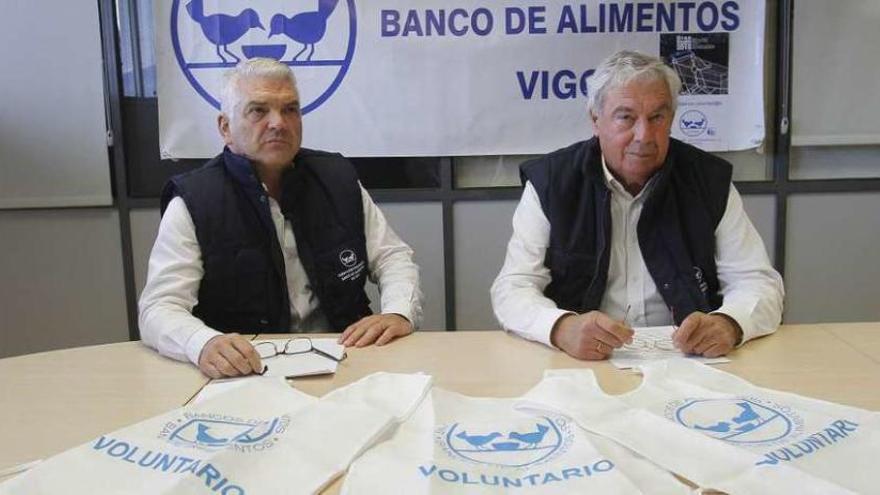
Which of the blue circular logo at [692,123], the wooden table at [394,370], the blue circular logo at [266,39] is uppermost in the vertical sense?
the blue circular logo at [266,39]

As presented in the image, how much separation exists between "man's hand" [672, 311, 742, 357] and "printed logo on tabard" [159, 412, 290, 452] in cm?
78

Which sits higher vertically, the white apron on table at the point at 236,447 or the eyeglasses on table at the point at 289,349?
the white apron on table at the point at 236,447

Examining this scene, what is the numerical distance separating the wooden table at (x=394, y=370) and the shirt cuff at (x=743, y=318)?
0.02 meters

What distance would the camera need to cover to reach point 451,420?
1.06 metres

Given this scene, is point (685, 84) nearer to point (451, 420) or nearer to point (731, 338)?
point (731, 338)

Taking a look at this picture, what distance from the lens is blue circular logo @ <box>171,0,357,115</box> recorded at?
2930 mm

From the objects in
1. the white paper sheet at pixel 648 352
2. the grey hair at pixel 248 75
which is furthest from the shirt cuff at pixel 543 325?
the grey hair at pixel 248 75

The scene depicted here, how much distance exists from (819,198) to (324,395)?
2.67m

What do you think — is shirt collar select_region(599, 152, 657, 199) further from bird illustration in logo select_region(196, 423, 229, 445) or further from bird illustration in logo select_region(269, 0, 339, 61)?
bird illustration in logo select_region(269, 0, 339, 61)

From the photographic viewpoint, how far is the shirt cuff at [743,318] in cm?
148

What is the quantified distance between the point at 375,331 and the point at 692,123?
1997mm

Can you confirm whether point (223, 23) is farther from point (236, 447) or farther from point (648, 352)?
point (236, 447)

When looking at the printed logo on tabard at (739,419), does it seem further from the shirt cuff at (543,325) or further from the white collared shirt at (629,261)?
the white collared shirt at (629,261)

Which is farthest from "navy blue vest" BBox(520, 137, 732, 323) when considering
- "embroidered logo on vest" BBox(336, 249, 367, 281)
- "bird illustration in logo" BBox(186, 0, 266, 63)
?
"bird illustration in logo" BBox(186, 0, 266, 63)
